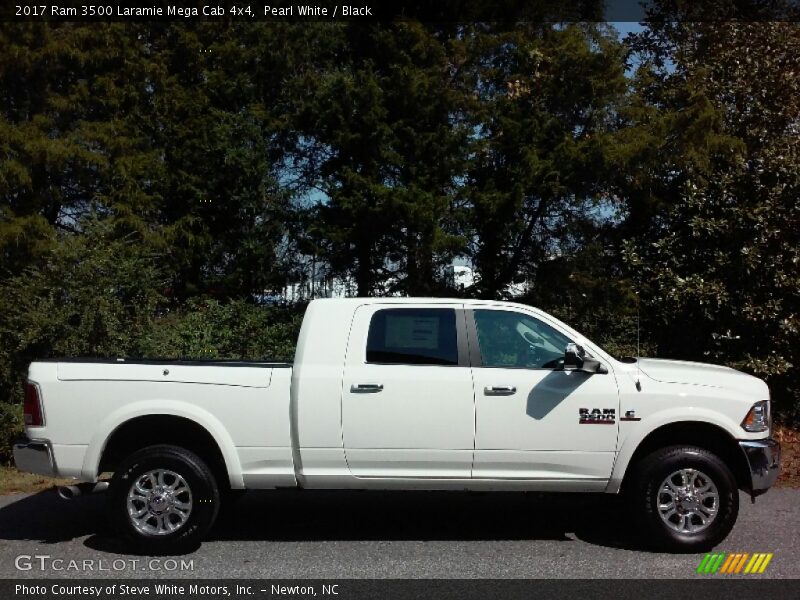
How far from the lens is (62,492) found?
6.10 m

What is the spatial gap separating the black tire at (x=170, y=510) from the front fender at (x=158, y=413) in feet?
0.62

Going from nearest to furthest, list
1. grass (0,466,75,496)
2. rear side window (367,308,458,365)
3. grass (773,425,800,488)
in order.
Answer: rear side window (367,308,458,365)
grass (0,466,75,496)
grass (773,425,800,488)

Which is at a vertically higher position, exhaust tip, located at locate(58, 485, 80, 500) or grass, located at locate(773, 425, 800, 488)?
exhaust tip, located at locate(58, 485, 80, 500)

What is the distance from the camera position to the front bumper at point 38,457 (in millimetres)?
6141

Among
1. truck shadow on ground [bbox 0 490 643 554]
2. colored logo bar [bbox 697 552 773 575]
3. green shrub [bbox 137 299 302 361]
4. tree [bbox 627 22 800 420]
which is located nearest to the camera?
colored logo bar [bbox 697 552 773 575]

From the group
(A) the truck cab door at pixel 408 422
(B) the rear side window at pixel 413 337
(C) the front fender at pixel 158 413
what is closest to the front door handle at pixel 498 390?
(A) the truck cab door at pixel 408 422

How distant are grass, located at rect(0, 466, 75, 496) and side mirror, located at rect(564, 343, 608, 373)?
5426mm

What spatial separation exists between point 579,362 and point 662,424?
31.0 inches

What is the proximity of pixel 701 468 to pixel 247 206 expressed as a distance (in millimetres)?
9524

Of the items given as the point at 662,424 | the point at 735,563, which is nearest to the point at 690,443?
the point at 662,424

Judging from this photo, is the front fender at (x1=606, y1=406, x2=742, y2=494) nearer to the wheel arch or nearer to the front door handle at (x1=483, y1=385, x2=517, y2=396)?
the wheel arch

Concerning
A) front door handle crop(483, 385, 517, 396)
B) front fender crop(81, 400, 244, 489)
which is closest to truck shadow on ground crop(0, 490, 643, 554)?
front fender crop(81, 400, 244, 489)

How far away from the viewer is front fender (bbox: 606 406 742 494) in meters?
6.20

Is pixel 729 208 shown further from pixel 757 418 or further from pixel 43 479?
pixel 43 479
